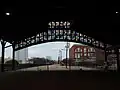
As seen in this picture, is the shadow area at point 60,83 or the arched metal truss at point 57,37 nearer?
the shadow area at point 60,83

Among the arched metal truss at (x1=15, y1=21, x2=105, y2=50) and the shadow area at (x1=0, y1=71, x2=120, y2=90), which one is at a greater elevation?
the arched metal truss at (x1=15, y1=21, x2=105, y2=50)

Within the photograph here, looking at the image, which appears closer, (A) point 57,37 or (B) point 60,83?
(B) point 60,83

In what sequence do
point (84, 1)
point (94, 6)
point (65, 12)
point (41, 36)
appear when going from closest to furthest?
point (84, 1) → point (94, 6) → point (65, 12) → point (41, 36)

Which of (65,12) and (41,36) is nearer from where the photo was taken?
(65,12)

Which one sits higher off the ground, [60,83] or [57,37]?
[57,37]

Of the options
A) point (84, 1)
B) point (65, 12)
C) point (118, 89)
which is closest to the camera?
point (118, 89)

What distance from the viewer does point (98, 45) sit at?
7138 centimetres

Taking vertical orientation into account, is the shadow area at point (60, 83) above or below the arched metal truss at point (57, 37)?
below

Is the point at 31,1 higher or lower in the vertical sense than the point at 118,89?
higher

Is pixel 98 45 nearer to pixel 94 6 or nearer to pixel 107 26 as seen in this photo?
pixel 107 26

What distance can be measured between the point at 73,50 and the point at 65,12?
12424 centimetres

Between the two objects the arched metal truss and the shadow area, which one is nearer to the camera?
the shadow area

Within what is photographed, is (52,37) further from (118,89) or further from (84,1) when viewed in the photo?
(118,89)

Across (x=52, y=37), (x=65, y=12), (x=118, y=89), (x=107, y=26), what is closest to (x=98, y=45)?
(x=52, y=37)
